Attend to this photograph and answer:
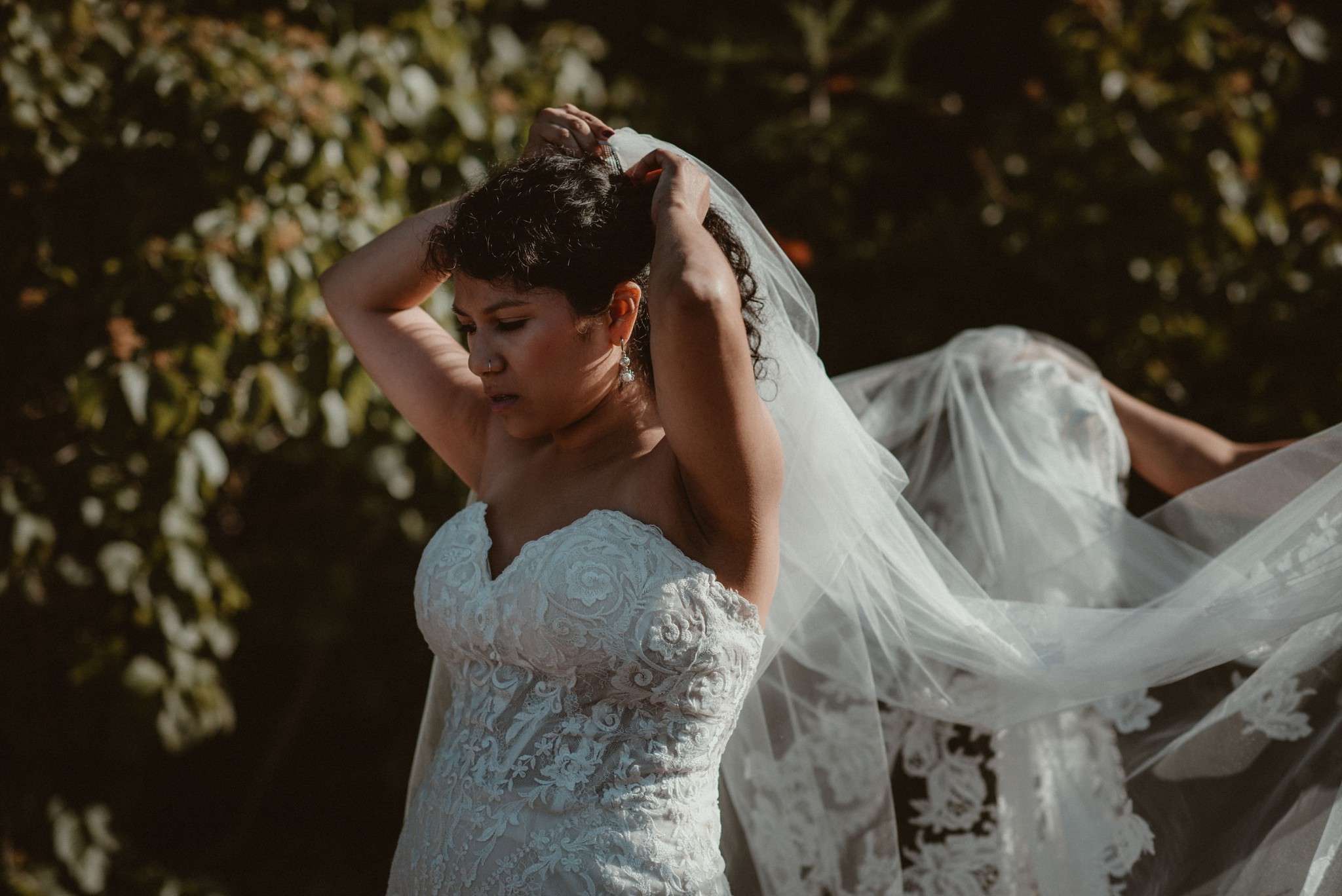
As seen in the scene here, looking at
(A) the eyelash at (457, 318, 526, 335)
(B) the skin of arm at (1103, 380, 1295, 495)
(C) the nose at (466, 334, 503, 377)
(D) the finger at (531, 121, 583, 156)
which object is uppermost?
(D) the finger at (531, 121, 583, 156)

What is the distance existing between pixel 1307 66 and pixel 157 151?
3480mm

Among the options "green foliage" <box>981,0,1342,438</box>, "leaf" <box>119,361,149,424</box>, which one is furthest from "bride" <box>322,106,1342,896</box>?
"green foliage" <box>981,0,1342,438</box>

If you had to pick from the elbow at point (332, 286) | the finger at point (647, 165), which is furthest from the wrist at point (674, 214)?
the elbow at point (332, 286)

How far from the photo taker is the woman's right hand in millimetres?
1647

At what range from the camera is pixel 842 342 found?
3.68 meters

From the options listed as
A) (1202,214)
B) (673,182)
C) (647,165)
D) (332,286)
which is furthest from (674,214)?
(1202,214)

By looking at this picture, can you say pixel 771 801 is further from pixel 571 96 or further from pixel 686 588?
pixel 571 96

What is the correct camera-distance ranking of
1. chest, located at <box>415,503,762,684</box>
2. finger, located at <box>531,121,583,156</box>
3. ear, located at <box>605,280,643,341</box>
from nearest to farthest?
1. chest, located at <box>415,503,762,684</box>
2. ear, located at <box>605,280,643,341</box>
3. finger, located at <box>531,121,583,156</box>

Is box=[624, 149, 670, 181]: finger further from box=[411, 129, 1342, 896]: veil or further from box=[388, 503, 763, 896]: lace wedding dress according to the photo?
box=[388, 503, 763, 896]: lace wedding dress

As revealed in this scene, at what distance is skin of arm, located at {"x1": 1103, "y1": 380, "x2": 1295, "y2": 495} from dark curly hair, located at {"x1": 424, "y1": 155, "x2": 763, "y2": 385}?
1306 millimetres

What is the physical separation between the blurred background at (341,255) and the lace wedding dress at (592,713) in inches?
44.5

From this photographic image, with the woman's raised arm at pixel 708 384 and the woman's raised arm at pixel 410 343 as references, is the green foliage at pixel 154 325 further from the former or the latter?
the woman's raised arm at pixel 708 384

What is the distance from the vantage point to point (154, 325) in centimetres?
231

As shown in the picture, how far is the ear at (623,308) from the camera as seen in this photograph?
1468 mm
